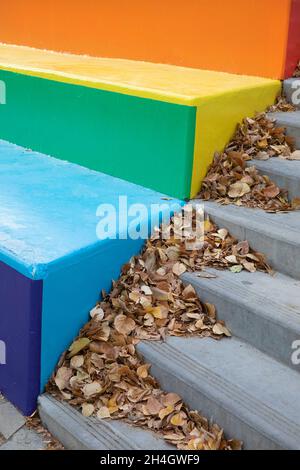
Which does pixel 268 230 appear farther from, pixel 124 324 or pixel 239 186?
pixel 124 324

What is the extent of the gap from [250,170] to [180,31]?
150 cm

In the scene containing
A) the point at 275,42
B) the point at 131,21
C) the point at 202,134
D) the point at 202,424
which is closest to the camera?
the point at 202,424

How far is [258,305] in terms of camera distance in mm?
2400

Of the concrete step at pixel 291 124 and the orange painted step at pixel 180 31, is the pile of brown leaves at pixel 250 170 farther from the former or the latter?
the orange painted step at pixel 180 31

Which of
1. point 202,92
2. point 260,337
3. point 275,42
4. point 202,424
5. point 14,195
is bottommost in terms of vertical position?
point 202,424

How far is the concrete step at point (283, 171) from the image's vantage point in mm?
2912

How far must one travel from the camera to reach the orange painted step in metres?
3.54

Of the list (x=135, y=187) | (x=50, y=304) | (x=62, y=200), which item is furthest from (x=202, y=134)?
(x=50, y=304)

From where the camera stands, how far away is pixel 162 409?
2229 mm

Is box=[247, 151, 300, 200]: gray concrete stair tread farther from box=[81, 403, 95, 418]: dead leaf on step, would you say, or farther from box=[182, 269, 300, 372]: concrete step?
box=[81, 403, 95, 418]: dead leaf on step

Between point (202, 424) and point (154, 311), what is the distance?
0.53m

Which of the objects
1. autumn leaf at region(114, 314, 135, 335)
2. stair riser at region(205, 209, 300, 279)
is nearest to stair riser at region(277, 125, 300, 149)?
stair riser at region(205, 209, 300, 279)

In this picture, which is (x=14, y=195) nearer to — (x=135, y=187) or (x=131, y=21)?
(x=135, y=187)

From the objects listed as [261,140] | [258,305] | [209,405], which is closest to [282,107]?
[261,140]
